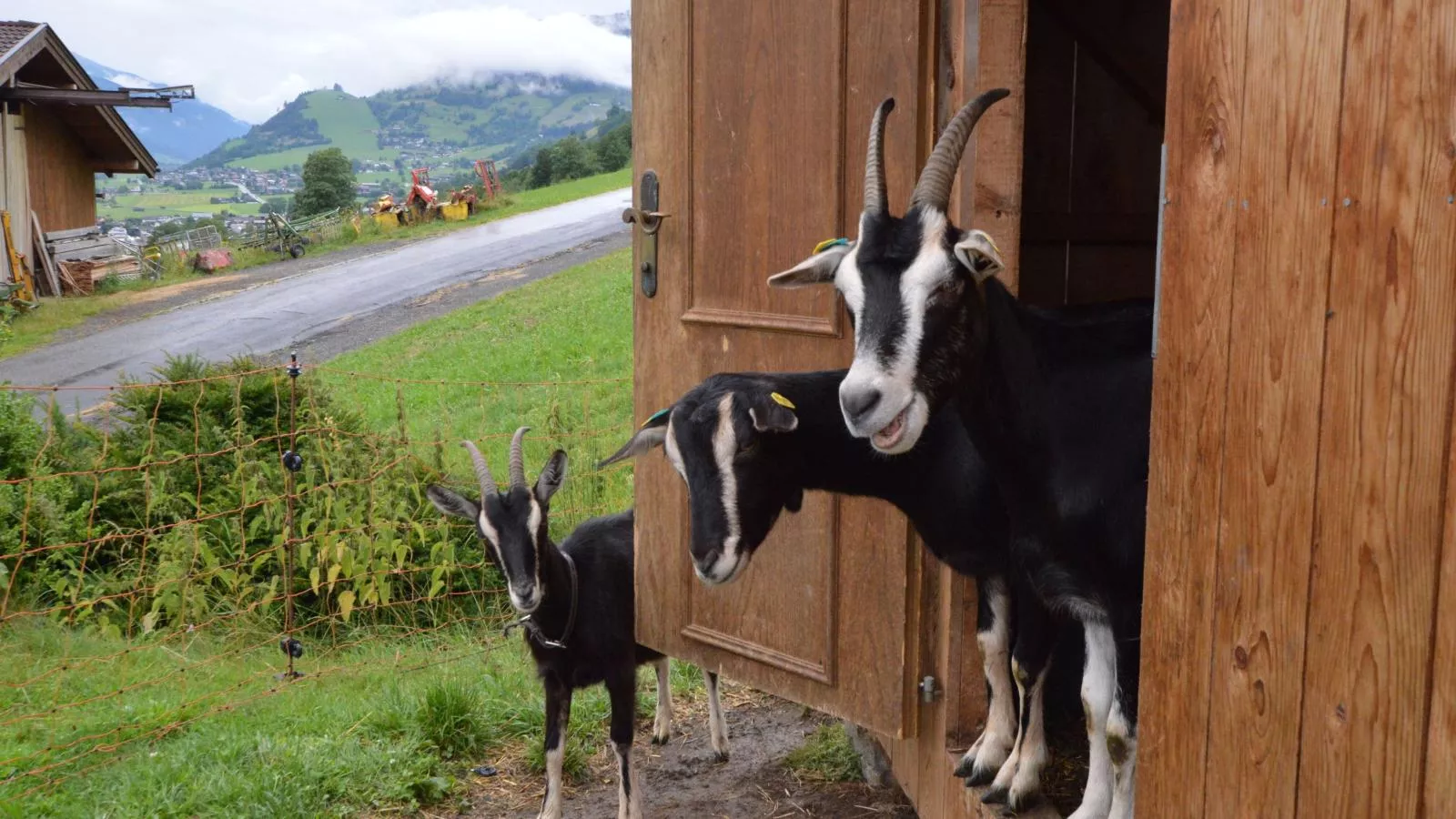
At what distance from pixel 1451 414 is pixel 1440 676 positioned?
1.16 feet

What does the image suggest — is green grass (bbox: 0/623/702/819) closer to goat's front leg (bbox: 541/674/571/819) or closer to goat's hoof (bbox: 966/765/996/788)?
goat's front leg (bbox: 541/674/571/819)

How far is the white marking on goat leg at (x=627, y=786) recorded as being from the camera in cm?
468

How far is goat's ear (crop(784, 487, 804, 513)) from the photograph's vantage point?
3.58 metres

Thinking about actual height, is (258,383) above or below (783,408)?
below


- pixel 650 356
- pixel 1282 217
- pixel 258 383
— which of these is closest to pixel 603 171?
pixel 258 383

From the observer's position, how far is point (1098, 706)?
313cm

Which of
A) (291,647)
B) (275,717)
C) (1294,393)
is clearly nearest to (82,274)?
(291,647)

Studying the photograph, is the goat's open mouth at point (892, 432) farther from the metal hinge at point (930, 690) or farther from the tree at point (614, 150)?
the tree at point (614, 150)

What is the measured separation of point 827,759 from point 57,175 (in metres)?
22.9

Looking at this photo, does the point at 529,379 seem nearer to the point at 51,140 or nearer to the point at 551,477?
the point at 551,477

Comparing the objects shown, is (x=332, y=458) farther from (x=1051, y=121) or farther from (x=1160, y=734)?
(x=1160, y=734)

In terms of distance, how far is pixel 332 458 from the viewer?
24.4 ft

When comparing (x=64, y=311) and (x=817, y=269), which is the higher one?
(x=817, y=269)

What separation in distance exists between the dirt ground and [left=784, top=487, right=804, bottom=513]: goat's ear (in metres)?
1.84
